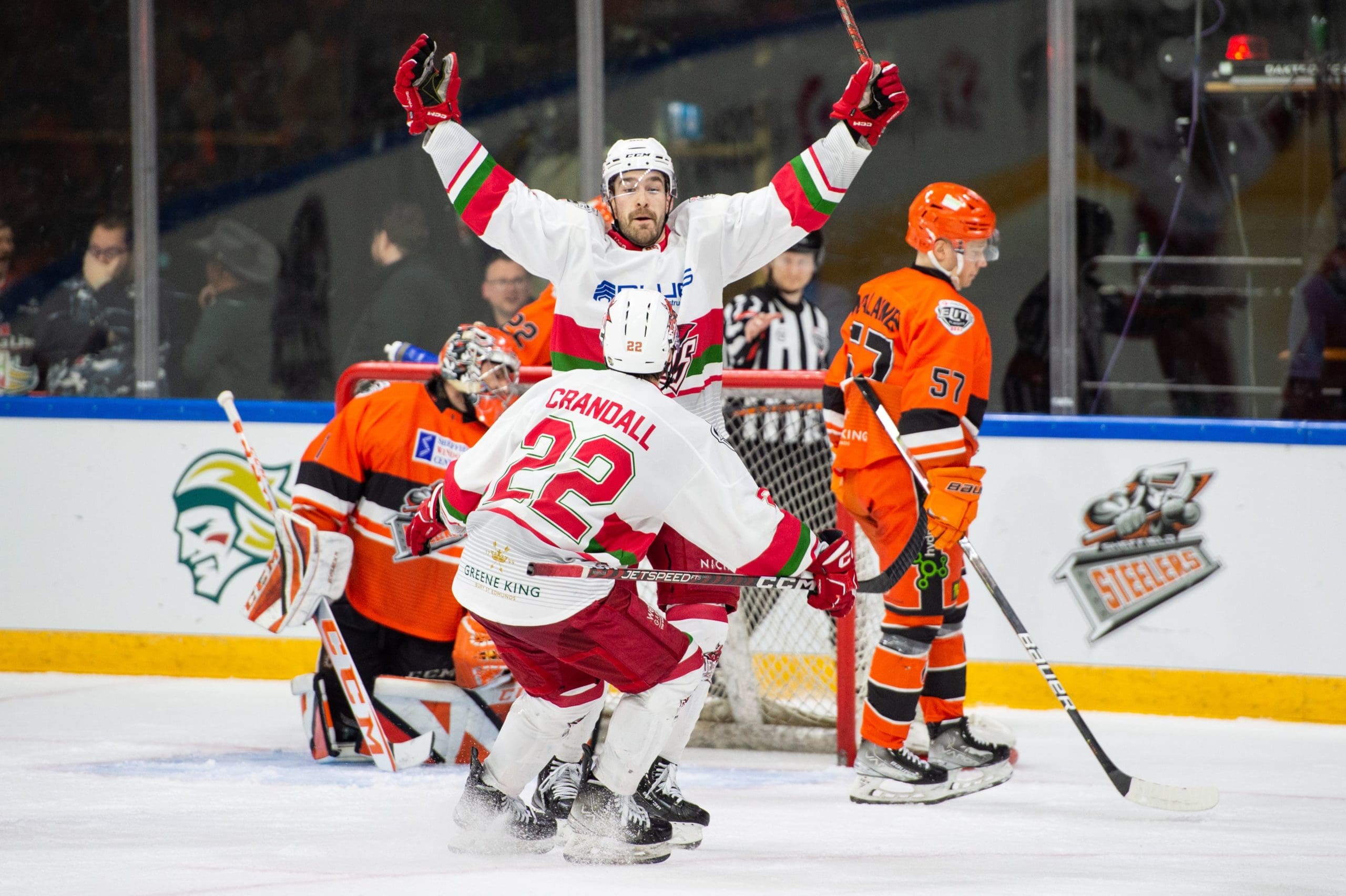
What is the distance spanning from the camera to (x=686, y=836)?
3064mm

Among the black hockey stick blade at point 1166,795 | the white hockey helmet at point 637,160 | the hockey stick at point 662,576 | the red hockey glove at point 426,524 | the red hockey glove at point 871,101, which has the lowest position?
the black hockey stick blade at point 1166,795

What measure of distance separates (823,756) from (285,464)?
1.85 meters

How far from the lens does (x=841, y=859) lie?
2.99 metres

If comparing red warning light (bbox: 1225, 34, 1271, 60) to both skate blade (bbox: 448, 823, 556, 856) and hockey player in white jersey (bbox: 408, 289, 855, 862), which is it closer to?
hockey player in white jersey (bbox: 408, 289, 855, 862)

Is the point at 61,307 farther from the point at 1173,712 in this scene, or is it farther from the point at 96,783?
the point at 1173,712

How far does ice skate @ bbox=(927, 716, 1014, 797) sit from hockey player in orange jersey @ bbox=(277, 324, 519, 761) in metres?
1.00

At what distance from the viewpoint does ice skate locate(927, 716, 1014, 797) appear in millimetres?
3646

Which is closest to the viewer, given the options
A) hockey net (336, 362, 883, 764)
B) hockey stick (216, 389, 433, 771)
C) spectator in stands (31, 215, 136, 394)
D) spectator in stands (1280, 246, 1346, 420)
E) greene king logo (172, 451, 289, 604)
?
hockey stick (216, 389, 433, 771)

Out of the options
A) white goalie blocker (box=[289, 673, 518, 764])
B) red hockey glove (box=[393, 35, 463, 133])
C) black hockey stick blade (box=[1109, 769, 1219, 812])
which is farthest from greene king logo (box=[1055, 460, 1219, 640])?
red hockey glove (box=[393, 35, 463, 133])

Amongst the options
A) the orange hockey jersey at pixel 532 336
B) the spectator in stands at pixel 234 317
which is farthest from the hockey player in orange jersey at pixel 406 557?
the spectator in stands at pixel 234 317

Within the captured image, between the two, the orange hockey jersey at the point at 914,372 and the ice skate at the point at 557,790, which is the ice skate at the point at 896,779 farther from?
the ice skate at the point at 557,790

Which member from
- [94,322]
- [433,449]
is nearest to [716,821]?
[433,449]

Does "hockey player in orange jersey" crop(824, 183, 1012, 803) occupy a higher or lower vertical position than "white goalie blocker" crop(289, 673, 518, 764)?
higher

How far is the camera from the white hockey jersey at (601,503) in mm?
2764
